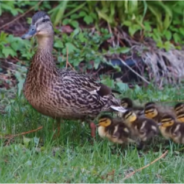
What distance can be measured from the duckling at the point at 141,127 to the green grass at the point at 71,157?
5.1 inches

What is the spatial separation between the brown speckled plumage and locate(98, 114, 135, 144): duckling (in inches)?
11.7

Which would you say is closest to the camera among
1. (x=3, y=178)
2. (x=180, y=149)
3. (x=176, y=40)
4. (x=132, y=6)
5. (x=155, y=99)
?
(x=3, y=178)

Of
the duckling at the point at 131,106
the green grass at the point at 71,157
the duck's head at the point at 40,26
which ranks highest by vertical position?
the duck's head at the point at 40,26

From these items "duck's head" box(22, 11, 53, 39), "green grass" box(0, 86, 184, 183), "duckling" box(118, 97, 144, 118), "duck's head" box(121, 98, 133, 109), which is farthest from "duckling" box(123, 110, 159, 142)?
"duck's head" box(22, 11, 53, 39)

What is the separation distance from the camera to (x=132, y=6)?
8.98 meters

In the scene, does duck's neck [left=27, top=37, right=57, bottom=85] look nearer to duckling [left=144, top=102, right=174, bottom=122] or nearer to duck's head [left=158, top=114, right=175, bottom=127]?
duckling [left=144, top=102, right=174, bottom=122]

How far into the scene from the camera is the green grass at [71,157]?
17.4 feet

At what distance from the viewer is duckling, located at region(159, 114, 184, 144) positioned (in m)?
6.12

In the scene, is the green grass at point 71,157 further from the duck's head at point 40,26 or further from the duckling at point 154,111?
the duck's head at point 40,26

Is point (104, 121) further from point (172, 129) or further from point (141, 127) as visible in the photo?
point (172, 129)

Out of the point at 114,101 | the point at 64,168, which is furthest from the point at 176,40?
the point at 64,168

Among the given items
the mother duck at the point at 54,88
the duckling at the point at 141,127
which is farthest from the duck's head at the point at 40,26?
the duckling at the point at 141,127

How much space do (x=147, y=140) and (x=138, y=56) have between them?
3116mm

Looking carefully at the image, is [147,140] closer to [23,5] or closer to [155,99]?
[155,99]
